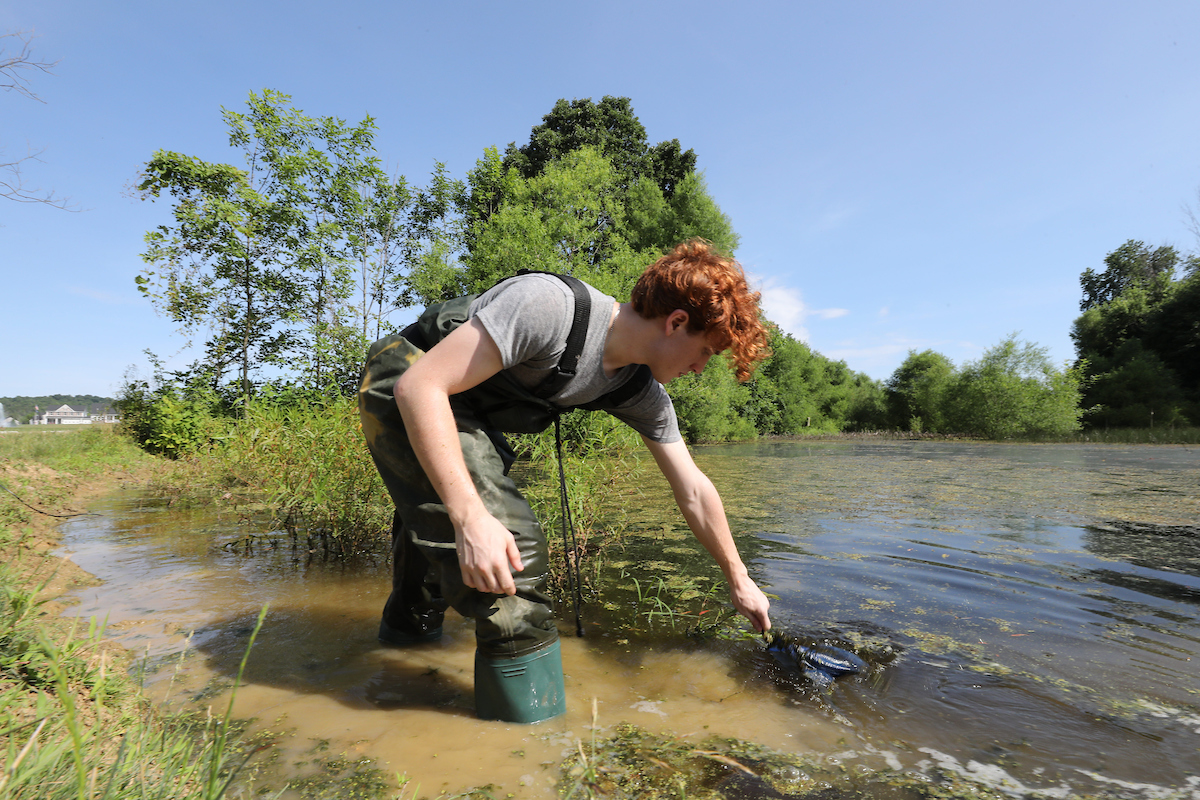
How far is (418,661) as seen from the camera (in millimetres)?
2543

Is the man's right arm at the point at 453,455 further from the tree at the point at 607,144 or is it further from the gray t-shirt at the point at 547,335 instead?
the tree at the point at 607,144

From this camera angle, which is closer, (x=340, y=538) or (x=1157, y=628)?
(x=1157, y=628)

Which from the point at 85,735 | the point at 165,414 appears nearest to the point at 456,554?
the point at 85,735

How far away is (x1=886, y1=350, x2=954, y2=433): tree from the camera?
3262 cm

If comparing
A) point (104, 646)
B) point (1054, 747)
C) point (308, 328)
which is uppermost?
point (308, 328)

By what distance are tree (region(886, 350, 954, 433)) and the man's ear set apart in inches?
1351

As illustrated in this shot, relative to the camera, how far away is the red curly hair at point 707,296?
183 centimetres

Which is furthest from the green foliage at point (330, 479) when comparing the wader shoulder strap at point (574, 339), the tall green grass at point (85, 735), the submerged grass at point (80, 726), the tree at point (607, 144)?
the tree at point (607, 144)

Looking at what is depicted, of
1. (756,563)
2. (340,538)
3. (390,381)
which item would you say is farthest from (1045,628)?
(340,538)

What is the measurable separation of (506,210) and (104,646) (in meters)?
17.5

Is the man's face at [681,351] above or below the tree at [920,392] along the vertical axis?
below

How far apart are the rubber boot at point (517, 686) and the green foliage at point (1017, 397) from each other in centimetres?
2960

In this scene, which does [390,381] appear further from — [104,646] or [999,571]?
[999,571]

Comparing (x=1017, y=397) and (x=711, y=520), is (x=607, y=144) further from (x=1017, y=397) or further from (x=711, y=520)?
(x=711, y=520)
